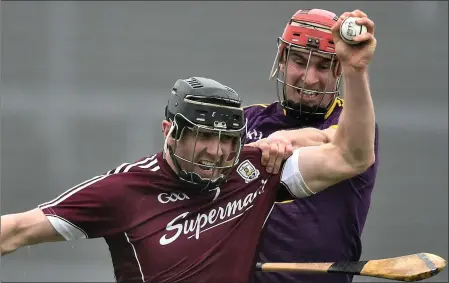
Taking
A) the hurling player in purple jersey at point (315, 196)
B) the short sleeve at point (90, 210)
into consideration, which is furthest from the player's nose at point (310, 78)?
the short sleeve at point (90, 210)

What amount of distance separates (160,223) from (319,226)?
603 millimetres

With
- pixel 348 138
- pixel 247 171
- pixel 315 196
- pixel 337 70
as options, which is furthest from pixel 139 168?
pixel 337 70

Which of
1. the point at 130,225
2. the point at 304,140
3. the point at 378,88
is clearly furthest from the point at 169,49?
the point at 130,225

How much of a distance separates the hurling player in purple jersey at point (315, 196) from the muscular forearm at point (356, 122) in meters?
0.38

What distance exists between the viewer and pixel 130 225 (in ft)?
6.02

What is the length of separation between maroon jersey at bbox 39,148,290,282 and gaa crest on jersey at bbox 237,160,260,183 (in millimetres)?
47

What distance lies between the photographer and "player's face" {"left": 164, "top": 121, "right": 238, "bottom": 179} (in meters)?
1.83

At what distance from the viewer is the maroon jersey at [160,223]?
181 centimetres

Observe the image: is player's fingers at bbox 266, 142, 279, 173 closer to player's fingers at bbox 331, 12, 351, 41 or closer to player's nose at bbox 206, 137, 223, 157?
player's nose at bbox 206, 137, 223, 157

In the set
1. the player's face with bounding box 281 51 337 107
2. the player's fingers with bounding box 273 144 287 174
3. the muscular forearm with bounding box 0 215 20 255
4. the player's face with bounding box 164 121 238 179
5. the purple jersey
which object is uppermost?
the player's face with bounding box 281 51 337 107

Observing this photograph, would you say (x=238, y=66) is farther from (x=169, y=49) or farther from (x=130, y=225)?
(x=130, y=225)

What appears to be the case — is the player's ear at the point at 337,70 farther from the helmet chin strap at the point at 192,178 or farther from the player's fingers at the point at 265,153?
the helmet chin strap at the point at 192,178

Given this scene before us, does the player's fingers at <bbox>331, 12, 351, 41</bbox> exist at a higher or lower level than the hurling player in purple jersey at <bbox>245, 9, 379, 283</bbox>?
higher

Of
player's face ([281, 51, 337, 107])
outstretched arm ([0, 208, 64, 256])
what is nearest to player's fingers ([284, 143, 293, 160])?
player's face ([281, 51, 337, 107])
